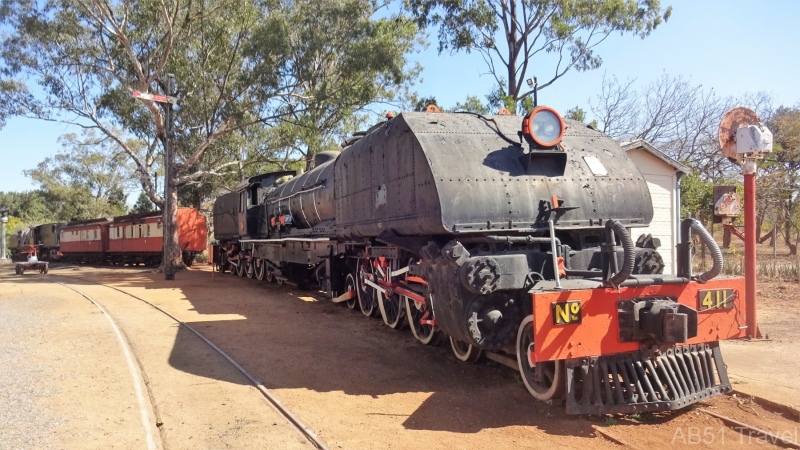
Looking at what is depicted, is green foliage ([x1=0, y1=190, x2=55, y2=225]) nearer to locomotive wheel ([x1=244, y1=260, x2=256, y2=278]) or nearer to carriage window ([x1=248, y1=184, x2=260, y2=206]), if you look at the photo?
locomotive wheel ([x1=244, y1=260, x2=256, y2=278])

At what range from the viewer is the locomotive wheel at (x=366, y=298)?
9.53 metres

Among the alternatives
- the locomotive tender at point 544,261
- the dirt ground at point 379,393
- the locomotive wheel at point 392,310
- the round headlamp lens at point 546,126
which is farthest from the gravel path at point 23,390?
the round headlamp lens at point 546,126

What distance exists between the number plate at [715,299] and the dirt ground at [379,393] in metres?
0.88

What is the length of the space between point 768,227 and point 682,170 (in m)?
24.7

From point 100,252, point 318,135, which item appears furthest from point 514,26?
point 100,252

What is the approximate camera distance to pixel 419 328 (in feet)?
25.3

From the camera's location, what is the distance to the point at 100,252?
108ft

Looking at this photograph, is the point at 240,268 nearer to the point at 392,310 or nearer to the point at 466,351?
the point at 392,310

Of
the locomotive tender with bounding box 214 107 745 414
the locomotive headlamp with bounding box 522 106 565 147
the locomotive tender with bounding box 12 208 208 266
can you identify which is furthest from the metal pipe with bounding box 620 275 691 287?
the locomotive tender with bounding box 12 208 208 266

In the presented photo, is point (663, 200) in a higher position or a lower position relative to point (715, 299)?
higher

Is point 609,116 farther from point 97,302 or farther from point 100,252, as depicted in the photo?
point 100,252

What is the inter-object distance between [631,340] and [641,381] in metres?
0.34

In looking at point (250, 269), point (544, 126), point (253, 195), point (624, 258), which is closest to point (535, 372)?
point (624, 258)

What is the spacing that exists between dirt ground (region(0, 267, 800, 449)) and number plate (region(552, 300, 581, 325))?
0.87m
